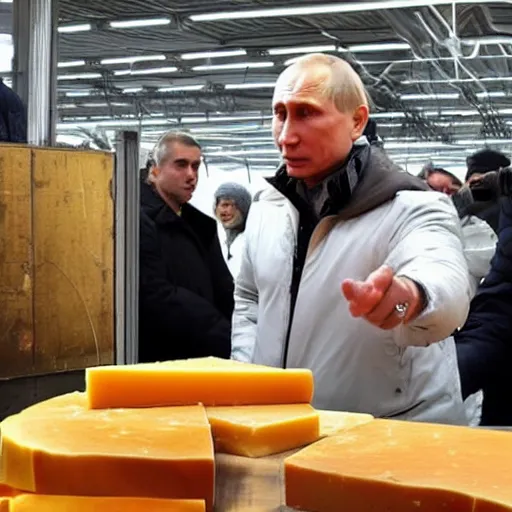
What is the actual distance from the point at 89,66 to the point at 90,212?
5.13 meters

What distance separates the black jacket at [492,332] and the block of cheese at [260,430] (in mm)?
1291

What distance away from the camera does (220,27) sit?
6043 millimetres

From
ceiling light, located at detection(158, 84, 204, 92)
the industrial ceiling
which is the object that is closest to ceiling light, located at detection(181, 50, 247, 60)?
the industrial ceiling

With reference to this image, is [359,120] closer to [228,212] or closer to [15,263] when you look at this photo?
[15,263]

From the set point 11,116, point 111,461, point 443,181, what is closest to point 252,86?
point 443,181

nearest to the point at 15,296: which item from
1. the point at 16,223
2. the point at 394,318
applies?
the point at 16,223

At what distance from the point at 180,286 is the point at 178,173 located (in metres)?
0.41

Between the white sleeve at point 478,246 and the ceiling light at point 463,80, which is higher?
the ceiling light at point 463,80

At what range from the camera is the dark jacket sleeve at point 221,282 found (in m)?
3.07

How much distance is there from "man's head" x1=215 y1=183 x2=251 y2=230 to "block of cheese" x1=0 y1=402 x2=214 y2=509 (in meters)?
2.99

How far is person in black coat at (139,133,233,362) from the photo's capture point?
291cm

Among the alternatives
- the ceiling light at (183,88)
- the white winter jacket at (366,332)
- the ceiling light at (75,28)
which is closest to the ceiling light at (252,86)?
the ceiling light at (183,88)

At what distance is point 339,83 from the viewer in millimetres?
1704

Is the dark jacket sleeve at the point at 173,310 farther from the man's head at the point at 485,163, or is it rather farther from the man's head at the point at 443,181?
the man's head at the point at 443,181
